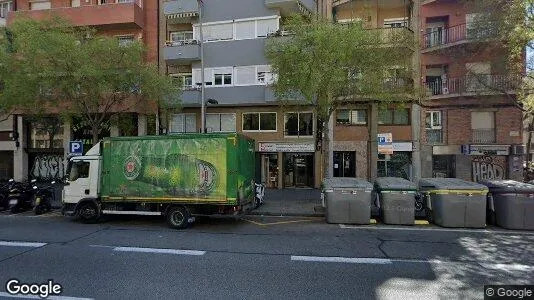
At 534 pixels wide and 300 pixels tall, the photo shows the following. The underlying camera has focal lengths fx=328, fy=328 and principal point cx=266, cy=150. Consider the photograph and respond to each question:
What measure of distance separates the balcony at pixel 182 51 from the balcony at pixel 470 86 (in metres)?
13.9

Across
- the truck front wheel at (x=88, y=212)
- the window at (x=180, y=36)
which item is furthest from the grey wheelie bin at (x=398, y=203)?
the window at (x=180, y=36)

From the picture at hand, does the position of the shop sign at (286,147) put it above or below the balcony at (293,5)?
below

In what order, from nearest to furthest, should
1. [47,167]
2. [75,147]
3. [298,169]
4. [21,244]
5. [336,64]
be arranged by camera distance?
[21,244], [336,64], [75,147], [298,169], [47,167]

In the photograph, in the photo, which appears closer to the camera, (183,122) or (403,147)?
(403,147)

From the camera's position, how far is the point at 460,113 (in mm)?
19688

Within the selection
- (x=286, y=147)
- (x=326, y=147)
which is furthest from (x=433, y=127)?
(x=326, y=147)

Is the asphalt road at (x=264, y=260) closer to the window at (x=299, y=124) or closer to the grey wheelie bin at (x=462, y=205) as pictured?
the grey wheelie bin at (x=462, y=205)

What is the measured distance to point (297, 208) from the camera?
12727 mm

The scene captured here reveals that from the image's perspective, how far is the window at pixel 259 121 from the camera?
2022cm

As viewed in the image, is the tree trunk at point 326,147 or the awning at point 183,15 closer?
the tree trunk at point 326,147

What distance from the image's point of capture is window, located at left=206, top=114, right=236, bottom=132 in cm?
2072

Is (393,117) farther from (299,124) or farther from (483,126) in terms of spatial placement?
(299,124)

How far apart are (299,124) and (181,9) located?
33.5ft

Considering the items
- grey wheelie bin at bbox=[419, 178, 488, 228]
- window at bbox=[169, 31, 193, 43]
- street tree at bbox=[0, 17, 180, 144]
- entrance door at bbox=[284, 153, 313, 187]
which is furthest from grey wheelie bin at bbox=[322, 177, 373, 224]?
window at bbox=[169, 31, 193, 43]
